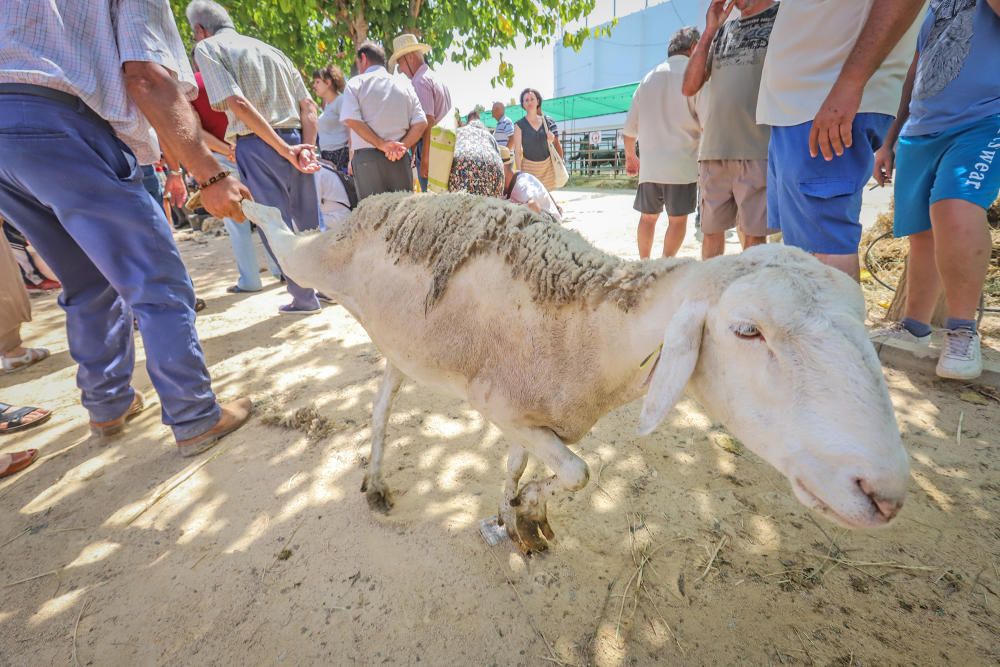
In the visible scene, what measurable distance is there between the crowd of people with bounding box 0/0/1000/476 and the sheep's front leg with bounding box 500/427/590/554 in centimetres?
173

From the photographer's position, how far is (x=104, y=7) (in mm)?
1829

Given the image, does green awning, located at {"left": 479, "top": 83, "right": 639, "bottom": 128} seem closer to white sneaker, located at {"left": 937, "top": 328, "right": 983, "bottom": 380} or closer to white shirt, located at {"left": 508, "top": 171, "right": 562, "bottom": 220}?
white shirt, located at {"left": 508, "top": 171, "right": 562, "bottom": 220}

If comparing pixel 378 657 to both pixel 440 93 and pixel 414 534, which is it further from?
pixel 440 93

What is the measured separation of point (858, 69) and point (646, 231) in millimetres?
2789

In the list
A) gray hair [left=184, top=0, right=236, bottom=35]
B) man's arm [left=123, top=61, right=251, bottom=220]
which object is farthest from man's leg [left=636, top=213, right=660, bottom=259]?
gray hair [left=184, top=0, right=236, bottom=35]

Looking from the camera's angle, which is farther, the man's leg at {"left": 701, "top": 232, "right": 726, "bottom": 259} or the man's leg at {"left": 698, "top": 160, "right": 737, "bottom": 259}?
the man's leg at {"left": 701, "top": 232, "right": 726, "bottom": 259}

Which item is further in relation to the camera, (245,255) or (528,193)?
(245,255)

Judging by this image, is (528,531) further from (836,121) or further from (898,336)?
(898,336)

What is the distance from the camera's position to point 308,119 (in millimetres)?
4074

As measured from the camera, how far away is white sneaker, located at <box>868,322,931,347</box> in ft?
9.59

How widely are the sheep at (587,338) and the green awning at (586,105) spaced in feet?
59.8

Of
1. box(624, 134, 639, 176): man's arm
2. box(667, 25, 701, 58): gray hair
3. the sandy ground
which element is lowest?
the sandy ground

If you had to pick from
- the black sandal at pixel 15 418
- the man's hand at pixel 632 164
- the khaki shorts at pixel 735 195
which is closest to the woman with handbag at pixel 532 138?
the man's hand at pixel 632 164

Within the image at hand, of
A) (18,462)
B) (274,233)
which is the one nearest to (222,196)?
(274,233)
